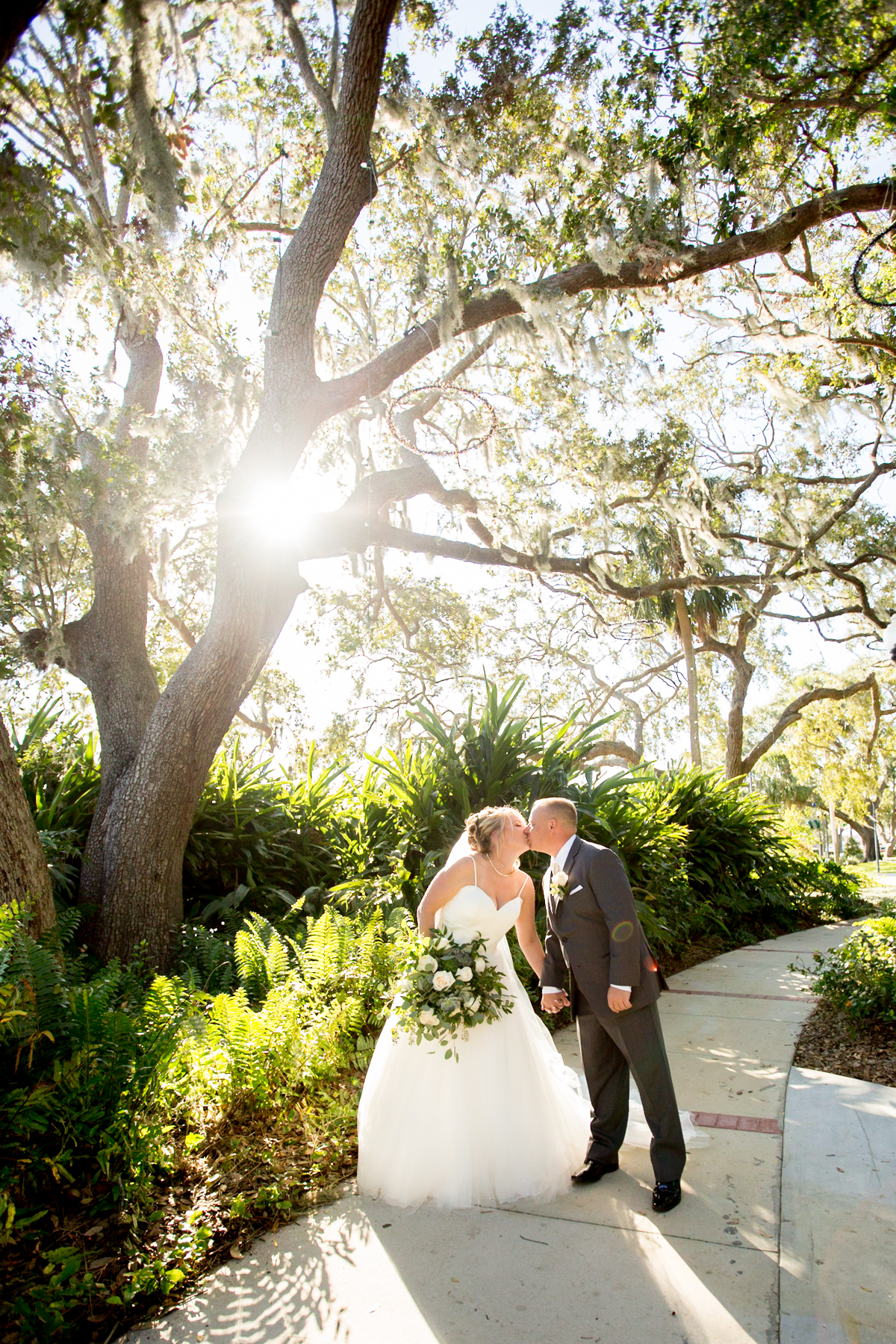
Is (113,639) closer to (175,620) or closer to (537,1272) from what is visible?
(175,620)

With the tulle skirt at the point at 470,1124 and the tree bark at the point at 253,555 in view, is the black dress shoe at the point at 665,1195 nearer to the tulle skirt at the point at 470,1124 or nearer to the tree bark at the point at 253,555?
the tulle skirt at the point at 470,1124

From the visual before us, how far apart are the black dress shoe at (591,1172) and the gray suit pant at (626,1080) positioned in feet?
0.08

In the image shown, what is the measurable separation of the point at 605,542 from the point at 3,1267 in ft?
31.9

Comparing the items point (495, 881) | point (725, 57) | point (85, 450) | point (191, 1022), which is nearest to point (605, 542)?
point (725, 57)

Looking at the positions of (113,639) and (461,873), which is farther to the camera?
(113,639)

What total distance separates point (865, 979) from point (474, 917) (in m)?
3.14

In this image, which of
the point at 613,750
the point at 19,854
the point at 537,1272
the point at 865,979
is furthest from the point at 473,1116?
the point at 613,750

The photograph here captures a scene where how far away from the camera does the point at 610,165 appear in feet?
26.1

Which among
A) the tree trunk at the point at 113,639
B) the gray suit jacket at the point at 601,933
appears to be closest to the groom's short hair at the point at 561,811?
the gray suit jacket at the point at 601,933

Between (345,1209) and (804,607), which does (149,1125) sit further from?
(804,607)

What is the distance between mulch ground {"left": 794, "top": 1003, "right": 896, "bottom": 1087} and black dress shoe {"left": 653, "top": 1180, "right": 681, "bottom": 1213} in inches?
70.3

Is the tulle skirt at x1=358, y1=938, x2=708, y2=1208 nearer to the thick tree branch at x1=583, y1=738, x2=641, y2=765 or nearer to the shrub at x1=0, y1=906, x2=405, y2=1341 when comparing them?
the shrub at x1=0, y1=906, x2=405, y2=1341

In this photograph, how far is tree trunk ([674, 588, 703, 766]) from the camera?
1584 centimetres

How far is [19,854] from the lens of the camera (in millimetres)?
4445
